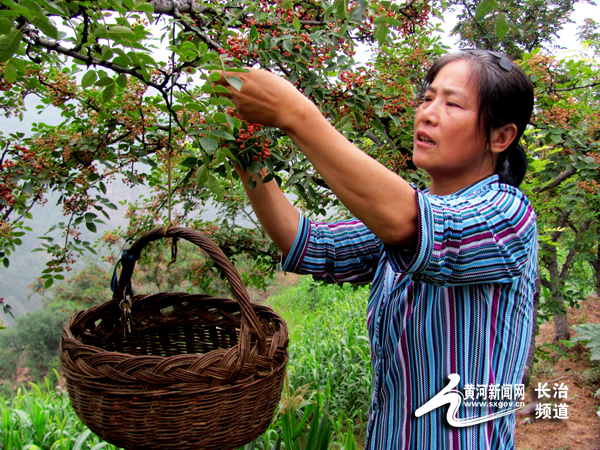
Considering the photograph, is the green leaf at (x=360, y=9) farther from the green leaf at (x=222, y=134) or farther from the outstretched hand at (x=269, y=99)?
the green leaf at (x=222, y=134)

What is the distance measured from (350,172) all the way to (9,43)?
56cm

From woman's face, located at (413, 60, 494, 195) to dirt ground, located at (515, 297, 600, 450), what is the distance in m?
2.73

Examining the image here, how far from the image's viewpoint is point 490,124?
0.91 meters

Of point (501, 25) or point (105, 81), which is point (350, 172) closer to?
point (501, 25)

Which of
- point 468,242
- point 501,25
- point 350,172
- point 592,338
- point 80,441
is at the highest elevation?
point 501,25

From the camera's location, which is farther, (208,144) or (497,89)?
(497,89)

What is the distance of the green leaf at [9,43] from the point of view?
661 millimetres

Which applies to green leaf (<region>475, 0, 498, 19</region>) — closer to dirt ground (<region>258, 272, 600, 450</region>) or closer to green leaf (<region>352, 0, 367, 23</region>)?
green leaf (<region>352, 0, 367, 23</region>)

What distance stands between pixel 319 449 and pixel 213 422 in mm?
1182

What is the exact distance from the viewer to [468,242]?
708 mm

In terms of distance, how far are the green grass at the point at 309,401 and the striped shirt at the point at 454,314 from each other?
102 centimetres

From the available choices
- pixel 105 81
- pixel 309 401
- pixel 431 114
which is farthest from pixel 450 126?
pixel 309 401

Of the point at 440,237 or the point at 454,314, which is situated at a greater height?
the point at 440,237

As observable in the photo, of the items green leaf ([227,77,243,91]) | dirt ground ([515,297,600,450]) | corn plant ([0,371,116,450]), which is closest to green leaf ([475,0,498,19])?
green leaf ([227,77,243,91])
